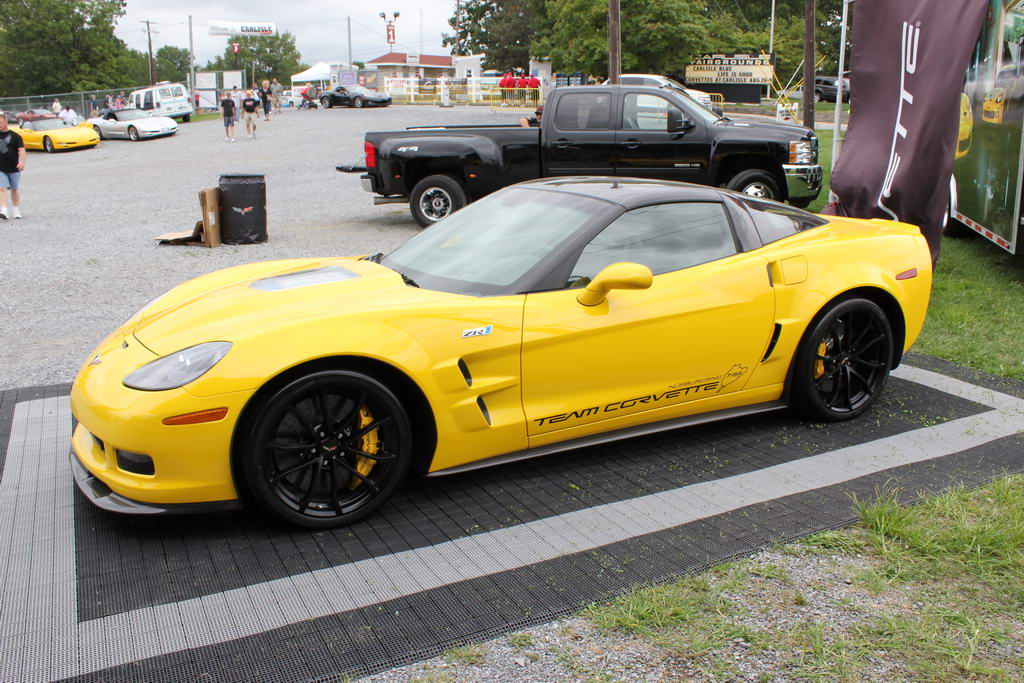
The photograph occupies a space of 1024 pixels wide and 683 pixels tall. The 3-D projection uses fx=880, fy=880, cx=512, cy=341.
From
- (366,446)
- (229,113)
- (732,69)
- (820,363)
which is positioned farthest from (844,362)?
(732,69)

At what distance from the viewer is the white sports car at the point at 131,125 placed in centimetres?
3025


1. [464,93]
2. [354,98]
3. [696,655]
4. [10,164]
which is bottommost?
Result: [696,655]

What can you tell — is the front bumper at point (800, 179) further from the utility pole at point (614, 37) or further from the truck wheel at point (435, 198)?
the utility pole at point (614, 37)

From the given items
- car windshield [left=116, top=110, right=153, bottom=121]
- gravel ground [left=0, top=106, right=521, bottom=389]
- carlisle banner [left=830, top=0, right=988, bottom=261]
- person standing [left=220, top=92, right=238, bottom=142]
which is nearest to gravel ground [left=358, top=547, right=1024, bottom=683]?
gravel ground [left=0, top=106, right=521, bottom=389]

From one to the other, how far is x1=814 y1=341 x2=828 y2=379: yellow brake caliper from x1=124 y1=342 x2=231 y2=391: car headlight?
116 inches

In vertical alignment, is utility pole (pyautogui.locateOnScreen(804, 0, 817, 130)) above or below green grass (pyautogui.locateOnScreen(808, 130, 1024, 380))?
above

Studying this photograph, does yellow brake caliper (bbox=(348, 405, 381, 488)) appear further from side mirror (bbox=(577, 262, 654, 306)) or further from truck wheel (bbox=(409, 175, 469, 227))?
truck wheel (bbox=(409, 175, 469, 227))

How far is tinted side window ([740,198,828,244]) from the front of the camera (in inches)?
182

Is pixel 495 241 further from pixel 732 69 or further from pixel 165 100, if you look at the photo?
pixel 732 69

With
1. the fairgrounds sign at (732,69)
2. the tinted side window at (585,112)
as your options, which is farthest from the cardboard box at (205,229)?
the fairgrounds sign at (732,69)

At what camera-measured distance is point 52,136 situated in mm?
27000

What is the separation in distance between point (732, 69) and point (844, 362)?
4341cm

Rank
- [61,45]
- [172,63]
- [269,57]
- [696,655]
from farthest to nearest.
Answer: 1. [172,63]
2. [269,57]
3. [61,45]
4. [696,655]

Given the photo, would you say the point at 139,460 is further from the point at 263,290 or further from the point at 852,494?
the point at 852,494
